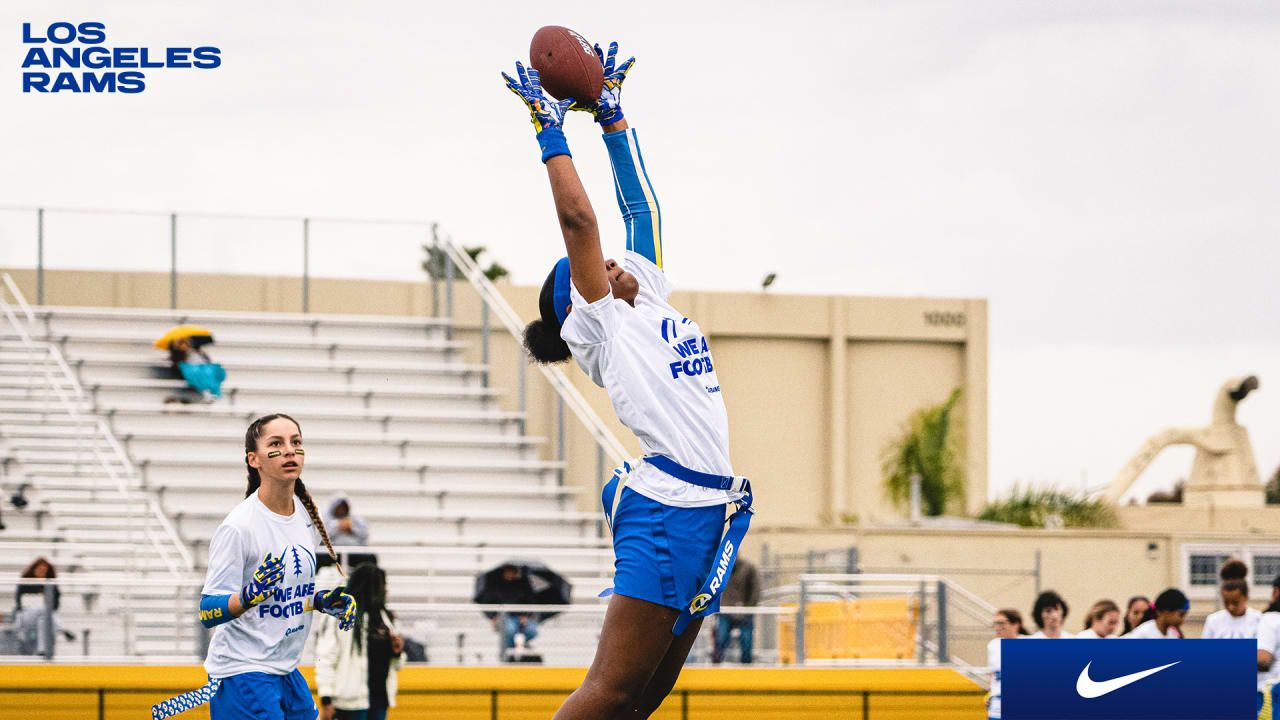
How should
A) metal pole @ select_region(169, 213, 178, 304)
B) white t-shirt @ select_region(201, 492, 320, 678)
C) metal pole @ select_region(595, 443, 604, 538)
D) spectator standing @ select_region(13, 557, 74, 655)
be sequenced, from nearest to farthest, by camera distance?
1. white t-shirt @ select_region(201, 492, 320, 678)
2. spectator standing @ select_region(13, 557, 74, 655)
3. metal pole @ select_region(595, 443, 604, 538)
4. metal pole @ select_region(169, 213, 178, 304)

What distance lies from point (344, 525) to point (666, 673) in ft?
30.0

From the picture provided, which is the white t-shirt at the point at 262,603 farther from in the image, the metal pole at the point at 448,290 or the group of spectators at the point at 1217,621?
the metal pole at the point at 448,290

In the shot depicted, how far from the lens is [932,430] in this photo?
3641 cm

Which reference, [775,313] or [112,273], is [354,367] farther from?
[775,313]

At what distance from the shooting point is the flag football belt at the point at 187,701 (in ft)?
21.2

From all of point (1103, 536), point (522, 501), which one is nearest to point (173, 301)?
point (522, 501)

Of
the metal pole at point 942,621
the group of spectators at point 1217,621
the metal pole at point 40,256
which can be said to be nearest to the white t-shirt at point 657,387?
the group of spectators at point 1217,621

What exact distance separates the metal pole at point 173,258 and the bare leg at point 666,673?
50.3ft

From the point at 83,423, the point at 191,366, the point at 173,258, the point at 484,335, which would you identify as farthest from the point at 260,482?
the point at 173,258

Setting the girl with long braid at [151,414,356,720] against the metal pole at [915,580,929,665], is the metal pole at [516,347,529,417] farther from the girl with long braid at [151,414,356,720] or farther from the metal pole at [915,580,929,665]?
the girl with long braid at [151,414,356,720]

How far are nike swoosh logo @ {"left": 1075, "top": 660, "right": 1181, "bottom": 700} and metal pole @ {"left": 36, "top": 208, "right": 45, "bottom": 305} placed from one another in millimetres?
13905

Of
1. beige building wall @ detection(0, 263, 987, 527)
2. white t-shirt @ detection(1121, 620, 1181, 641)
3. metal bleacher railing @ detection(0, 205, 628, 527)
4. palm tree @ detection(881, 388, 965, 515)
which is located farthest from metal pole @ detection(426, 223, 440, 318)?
palm tree @ detection(881, 388, 965, 515)

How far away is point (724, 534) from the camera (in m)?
5.34

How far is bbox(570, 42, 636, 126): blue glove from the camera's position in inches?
219
